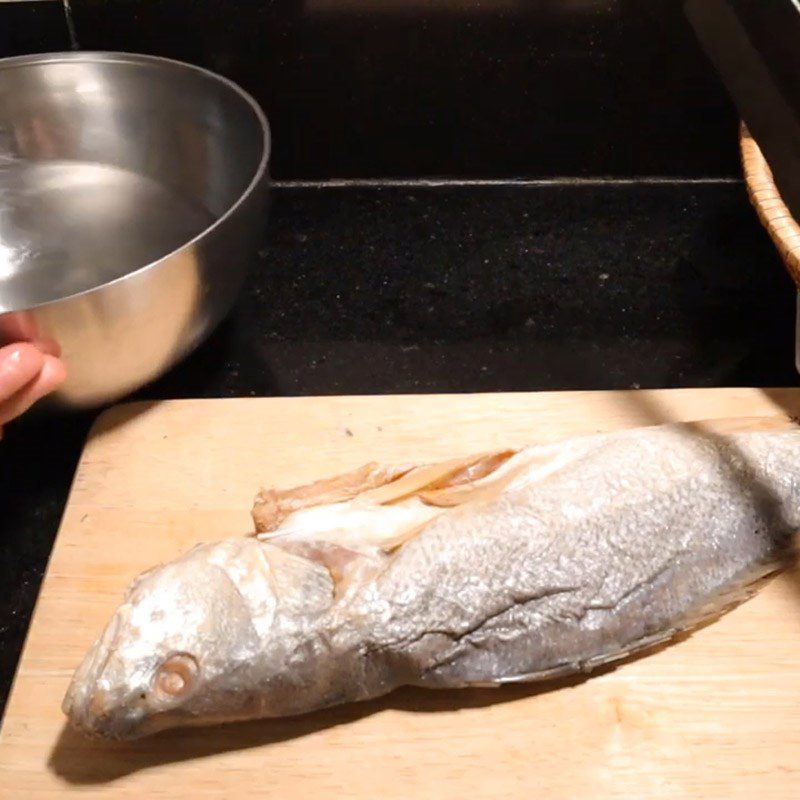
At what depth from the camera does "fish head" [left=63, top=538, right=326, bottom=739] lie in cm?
77

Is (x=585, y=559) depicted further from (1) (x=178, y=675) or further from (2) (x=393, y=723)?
(1) (x=178, y=675)

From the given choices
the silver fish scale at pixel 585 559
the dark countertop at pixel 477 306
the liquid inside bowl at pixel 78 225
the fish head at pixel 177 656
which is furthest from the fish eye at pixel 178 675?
the liquid inside bowl at pixel 78 225

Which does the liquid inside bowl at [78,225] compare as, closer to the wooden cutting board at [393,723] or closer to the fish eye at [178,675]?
the wooden cutting board at [393,723]

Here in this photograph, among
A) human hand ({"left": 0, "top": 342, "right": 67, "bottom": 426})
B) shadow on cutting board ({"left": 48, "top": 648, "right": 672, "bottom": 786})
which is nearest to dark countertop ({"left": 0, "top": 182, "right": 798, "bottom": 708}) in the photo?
human hand ({"left": 0, "top": 342, "right": 67, "bottom": 426})

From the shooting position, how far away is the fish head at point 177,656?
2.52 ft

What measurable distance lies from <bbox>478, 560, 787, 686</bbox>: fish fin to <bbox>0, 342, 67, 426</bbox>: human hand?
49 centimetres

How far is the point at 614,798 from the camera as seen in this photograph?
799 millimetres

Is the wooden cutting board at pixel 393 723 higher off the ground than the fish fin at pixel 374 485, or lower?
lower

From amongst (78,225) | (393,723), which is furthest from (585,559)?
(78,225)

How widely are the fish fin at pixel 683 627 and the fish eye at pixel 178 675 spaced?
0.77ft

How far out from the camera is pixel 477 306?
53.1 inches

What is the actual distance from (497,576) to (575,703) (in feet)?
0.44

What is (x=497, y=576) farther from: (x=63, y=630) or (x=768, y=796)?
(x=63, y=630)

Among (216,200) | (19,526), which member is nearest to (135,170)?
(216,200)
